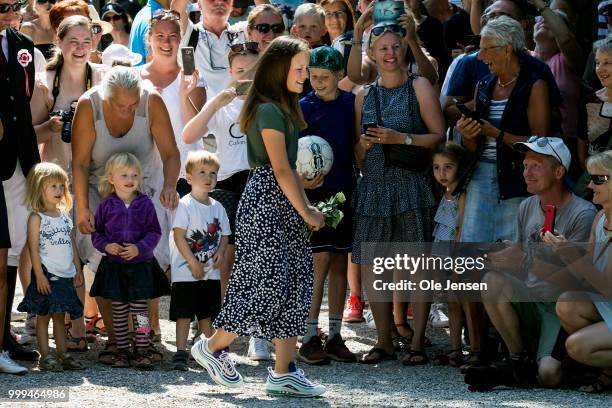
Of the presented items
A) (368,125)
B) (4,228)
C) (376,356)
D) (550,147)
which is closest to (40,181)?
(4,228)

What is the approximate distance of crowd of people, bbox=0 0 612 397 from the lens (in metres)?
6.71

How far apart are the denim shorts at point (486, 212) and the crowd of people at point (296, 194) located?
1 centimetres

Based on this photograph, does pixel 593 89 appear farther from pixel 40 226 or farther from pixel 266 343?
pixel 40 226

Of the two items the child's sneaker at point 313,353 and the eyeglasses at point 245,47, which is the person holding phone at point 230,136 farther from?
the child's sneaker at point 313,353

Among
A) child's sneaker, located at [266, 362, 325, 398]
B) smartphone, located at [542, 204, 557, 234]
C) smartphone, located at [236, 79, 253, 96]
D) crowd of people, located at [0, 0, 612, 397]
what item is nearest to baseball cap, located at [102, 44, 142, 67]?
crowd of people, located at [0, 0, 612, 397]

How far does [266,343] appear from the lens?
801cm

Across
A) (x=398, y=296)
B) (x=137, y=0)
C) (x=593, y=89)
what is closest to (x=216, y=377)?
(x=398, y=296)

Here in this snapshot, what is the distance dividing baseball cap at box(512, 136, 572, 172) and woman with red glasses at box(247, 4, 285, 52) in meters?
2.31

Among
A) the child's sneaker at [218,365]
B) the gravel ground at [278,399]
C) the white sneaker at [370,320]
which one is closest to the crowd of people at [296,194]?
the child's sneaker at [218,365]

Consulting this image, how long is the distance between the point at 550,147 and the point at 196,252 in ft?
7.41

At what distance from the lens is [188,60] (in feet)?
27.3

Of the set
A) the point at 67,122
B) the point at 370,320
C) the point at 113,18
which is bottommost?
the point at 370,320

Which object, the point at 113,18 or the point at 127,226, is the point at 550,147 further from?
the point at 113,18

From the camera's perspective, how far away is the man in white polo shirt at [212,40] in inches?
354
